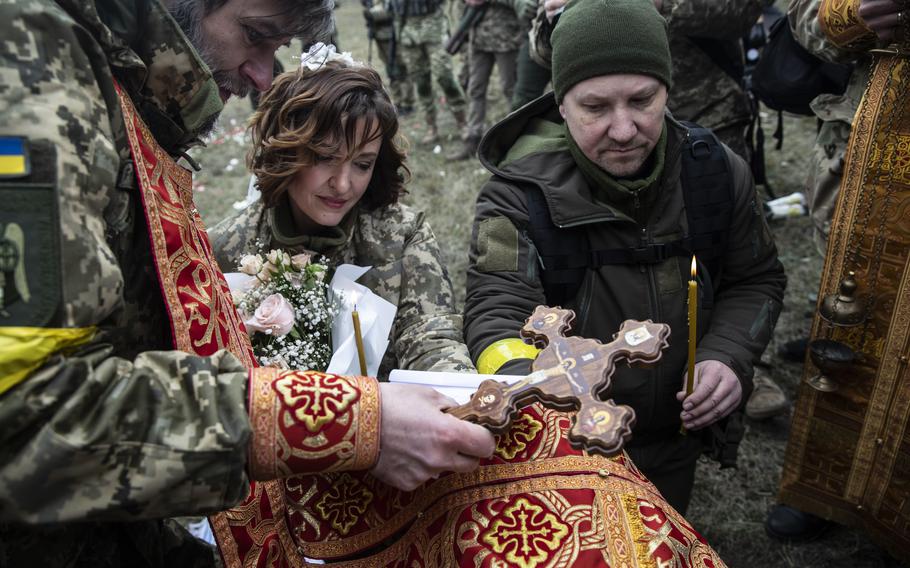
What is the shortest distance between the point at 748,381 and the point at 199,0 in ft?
6.73

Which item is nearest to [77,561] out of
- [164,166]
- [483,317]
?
[164,166]

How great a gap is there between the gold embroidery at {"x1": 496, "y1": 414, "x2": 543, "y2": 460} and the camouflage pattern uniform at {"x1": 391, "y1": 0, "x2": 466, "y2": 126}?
7336 millimetres

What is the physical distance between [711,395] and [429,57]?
705 cm

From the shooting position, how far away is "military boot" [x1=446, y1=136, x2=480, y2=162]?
8.15 metres

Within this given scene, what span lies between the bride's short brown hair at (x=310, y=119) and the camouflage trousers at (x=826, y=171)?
1767 millimetres

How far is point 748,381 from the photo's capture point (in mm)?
2398

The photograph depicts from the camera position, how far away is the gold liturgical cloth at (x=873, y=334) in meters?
2.37

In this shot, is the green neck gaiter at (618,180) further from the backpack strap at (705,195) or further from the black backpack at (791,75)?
the black backpack at (791,75)

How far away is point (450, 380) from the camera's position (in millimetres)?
1595

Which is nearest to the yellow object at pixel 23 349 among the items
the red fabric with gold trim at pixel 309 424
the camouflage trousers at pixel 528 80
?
the red fabric with gold trim at pixel 309 424

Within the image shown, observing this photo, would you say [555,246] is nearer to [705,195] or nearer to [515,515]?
[705,195]

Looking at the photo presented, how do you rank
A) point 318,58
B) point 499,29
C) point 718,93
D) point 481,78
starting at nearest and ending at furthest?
point 318,58, point 718,93, point 499,29, point 481,78

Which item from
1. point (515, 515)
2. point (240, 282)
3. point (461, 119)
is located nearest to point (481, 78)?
point (461, 119)

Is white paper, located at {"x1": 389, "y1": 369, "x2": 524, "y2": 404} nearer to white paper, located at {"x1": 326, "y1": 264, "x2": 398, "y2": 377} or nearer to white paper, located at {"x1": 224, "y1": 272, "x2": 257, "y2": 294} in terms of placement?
white paper, located at {"x1": 326, "y1": 264, "x2": 398, "y2": 377}
